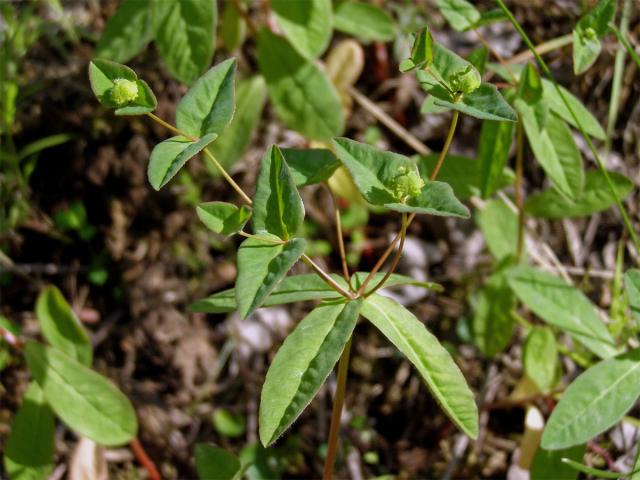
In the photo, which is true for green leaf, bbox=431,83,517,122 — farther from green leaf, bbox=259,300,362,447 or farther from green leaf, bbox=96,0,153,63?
green leaf, bbox=96,0,153,63

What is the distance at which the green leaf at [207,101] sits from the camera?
5.24 ft

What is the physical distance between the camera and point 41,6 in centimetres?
297

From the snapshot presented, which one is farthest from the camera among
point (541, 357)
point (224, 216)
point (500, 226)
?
point (500, 226)

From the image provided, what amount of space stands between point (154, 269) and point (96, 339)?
33cm

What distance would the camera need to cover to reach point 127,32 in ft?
7.77

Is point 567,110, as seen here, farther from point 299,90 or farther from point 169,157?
point 169,157

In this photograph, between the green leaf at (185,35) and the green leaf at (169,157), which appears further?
the green leaf at (185,35)

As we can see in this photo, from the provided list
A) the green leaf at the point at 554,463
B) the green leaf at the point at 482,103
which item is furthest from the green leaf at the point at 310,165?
the green leaf at the point at 554,463

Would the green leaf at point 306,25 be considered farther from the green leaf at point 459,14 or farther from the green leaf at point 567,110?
the green leaf at point 567,110

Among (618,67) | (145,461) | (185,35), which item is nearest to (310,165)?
(185,35)

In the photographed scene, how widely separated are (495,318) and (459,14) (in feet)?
3.17

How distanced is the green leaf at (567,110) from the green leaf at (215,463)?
1306 millimetres

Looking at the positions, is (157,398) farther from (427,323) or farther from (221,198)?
(427,323)

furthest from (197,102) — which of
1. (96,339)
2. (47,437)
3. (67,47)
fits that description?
(67,47)
